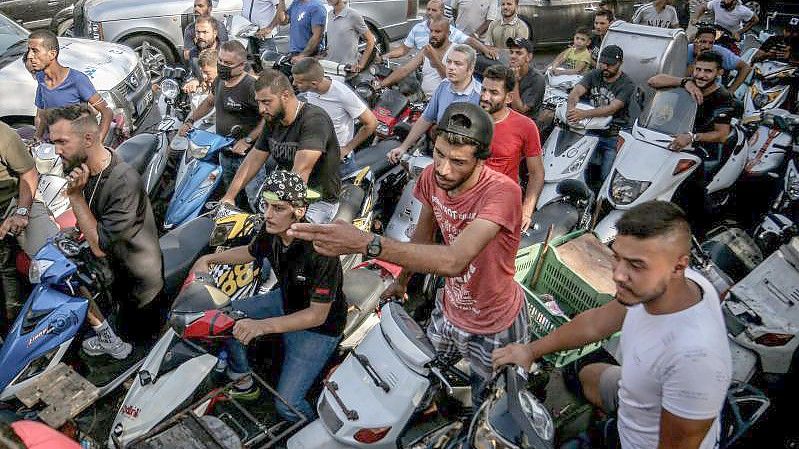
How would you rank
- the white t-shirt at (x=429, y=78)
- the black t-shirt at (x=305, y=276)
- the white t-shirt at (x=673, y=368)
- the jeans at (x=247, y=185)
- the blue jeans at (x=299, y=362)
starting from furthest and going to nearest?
the white t-shirt at (x=429, y=78) → the jeans at (x=247, y=185) → the blue jeans at (x=299, y=362) → the black t-shirt at (x=305, y=276) → the white t-shirt at (x=673, y=368)

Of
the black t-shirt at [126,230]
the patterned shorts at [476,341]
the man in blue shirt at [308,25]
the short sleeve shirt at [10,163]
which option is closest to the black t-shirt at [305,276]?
the patterned shorts at [476,341]

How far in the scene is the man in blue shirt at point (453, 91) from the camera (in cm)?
552

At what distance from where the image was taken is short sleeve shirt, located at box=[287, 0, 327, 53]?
8.76 m

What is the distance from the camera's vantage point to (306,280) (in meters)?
3.52

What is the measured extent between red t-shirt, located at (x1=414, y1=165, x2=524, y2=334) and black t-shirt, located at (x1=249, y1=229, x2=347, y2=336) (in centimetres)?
62

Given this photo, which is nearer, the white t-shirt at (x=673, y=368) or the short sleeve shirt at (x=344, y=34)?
the white t-shirt at (x=673, y=368)

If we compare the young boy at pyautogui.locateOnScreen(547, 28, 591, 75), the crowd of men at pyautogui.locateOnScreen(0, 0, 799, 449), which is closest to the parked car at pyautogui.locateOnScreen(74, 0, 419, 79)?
the crowd of men at pyautogui.locateOnScreen(0, 0, 799, 449)

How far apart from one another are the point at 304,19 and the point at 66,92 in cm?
366

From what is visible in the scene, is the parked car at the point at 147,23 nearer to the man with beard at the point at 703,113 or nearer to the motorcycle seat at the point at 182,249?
the motorcycle seat at the point at 182,249

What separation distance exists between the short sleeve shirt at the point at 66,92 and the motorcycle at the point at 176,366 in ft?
10.6

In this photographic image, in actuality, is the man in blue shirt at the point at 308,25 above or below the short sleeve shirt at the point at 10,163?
below

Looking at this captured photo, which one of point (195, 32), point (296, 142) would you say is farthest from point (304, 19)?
point (296, 142)

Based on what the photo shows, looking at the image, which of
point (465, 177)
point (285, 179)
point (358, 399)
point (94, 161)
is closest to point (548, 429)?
point (358, 399)

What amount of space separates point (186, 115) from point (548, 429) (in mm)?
6119
